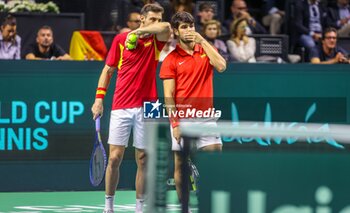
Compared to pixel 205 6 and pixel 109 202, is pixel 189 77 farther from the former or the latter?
pixel 205 6

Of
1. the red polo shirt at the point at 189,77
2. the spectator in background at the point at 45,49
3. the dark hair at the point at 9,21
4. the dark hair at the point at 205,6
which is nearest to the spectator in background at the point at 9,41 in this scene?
the dark hair at the point at 9,21

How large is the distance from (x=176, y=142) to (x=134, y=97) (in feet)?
16.8

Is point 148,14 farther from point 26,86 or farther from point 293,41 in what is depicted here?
point 293,41

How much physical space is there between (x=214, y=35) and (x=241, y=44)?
524mm

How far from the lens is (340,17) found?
17.5 m

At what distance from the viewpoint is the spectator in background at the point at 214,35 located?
14.3m

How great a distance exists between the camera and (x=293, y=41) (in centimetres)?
1652

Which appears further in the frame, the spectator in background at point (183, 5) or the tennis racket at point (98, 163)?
the spectator in background at point (183, 5)

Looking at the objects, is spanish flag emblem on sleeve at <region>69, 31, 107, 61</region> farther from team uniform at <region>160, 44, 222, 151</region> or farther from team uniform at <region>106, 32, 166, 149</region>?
team uniform at <region>160, 44, 222, 151</region>

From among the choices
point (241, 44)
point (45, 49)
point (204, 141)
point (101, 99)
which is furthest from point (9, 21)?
point (204, 141)

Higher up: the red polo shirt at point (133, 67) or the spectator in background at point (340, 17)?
the spectator in background at point (340, 17)

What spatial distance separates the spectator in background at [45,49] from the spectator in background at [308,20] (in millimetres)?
4298

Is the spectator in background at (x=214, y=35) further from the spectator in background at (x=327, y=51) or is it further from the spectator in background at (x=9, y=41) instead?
the spectator in background at (x=9, y=41)

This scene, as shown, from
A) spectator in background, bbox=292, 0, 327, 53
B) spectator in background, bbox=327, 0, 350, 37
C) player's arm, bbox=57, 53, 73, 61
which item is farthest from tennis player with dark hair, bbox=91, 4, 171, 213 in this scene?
spectator in background, bbox=327, 0, 350, 37
